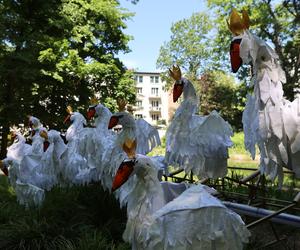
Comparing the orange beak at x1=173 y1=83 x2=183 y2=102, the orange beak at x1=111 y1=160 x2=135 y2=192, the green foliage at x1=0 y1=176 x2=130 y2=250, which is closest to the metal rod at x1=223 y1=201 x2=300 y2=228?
the orange beak at x1=111 y1=160 x2=135 y2=192

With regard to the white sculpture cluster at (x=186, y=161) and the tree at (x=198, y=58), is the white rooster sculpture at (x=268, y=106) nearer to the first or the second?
the white sculpture cluster at (x=186, y=161)

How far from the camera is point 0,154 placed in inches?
648

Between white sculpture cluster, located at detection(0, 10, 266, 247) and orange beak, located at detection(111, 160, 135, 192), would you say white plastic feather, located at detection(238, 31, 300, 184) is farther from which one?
orange beak, located at detection(111, 160, 135, 192)

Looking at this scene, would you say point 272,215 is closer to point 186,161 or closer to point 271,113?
point 271,113

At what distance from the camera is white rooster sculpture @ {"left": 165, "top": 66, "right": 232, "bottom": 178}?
492 cm

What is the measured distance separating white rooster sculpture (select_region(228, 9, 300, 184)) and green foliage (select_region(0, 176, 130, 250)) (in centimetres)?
202

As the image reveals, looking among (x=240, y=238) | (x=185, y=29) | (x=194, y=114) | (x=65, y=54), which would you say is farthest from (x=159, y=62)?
(x=240, y=238)

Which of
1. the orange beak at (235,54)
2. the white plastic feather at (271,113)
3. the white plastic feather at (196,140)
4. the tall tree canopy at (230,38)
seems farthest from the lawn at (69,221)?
the tall tree canopy at (230,38)

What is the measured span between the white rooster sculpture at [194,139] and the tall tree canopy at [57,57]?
1165cm

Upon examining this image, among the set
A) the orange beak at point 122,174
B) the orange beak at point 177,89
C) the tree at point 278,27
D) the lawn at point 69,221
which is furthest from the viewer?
the tree at point 278,27

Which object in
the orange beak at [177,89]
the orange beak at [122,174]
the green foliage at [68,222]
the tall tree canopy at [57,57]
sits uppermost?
the tall tree canopy at [57,57]

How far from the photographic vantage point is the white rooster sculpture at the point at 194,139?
4922 mm

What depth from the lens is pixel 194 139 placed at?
16.2ft

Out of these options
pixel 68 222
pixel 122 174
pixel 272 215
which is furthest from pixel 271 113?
pixel 68 222
